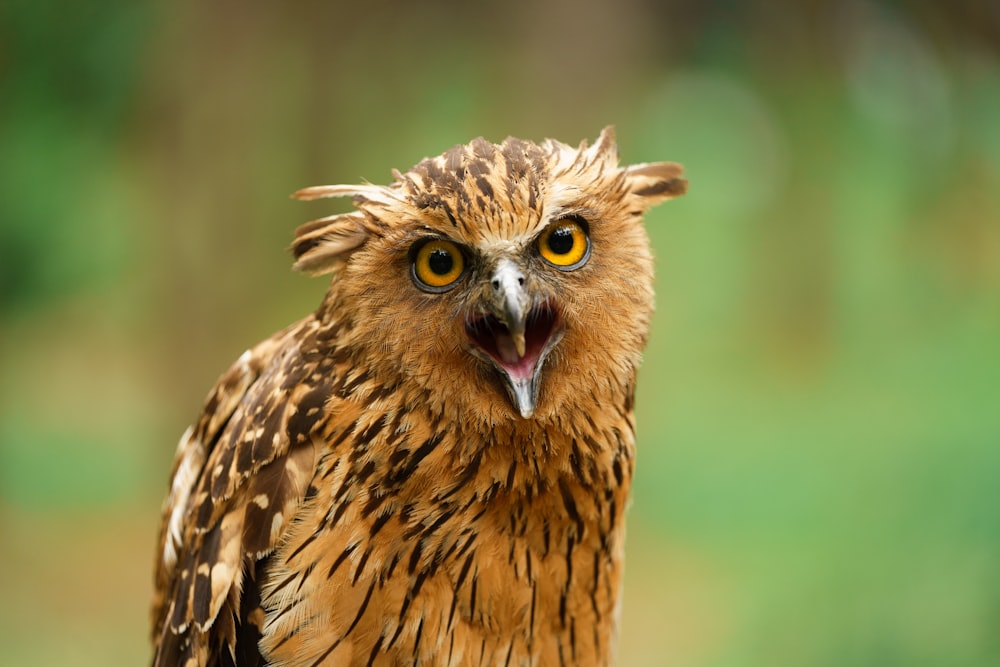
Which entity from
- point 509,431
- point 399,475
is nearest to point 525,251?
point 509,431

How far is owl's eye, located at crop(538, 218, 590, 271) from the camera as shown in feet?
4.72

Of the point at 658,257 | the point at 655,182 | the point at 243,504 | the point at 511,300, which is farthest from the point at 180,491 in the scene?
the point at 658,257

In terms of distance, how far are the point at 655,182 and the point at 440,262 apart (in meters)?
0.42

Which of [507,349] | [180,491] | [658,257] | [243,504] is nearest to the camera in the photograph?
[507,349]

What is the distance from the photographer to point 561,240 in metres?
1.45

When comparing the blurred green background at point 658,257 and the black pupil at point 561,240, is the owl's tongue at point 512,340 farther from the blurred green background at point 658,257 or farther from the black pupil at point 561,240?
the blurred green background at point 658,257

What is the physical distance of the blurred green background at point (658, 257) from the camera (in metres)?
3.57

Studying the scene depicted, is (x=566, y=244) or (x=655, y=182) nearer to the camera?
(x=566, y=244)

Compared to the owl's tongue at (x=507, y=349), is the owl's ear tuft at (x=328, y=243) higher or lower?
higher

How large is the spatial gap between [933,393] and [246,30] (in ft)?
11.1

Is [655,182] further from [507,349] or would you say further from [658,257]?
[658,257]

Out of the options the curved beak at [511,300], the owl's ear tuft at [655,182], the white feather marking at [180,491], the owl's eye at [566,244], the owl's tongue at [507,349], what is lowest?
the white feather marking at [180,491]

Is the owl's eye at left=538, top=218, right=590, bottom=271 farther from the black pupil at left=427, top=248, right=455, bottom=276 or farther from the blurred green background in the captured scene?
the blurred green background

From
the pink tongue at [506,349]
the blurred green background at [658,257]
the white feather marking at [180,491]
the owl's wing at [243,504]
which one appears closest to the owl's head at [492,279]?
the pink tongue at [506,349]
